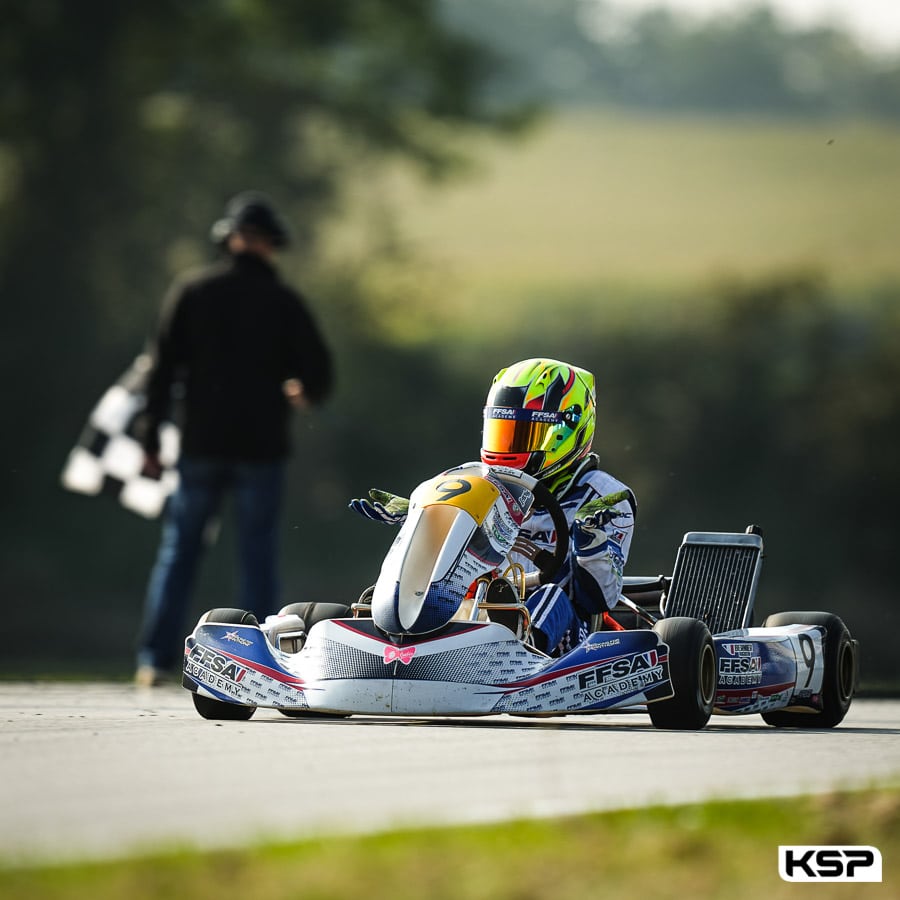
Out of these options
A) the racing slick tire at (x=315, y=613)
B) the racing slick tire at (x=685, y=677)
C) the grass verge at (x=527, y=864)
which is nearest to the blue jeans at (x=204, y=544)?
the racing slick tire at (x=315, y=613)

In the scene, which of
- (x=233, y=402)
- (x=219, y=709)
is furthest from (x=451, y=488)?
(x=233, y=402)

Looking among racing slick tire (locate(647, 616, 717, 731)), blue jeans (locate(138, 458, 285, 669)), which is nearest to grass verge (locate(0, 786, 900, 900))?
racing slick tire (locate(647, 616, 717, 731))

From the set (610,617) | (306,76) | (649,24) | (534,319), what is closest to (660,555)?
(534,319)

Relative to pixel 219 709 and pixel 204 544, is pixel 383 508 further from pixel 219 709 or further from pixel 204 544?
pixel 204 544

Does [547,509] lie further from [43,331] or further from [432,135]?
[432,135]

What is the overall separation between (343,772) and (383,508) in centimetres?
203

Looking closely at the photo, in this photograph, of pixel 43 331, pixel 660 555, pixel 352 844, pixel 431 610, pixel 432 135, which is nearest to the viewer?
pixel 352 844

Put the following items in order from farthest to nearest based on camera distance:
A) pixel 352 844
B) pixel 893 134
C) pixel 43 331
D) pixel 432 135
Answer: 1. pixel 893 134
2. pixel 432 135
3. pixel 43 331
4. pixel 352 844

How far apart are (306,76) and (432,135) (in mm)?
1924

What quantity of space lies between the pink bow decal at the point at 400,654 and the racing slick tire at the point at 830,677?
1602mm

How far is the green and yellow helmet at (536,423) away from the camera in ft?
21.5

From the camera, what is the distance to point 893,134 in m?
31.5

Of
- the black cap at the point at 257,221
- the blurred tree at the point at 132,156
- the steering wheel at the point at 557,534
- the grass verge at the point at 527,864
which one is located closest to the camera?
the grass verge at the point at 527,864

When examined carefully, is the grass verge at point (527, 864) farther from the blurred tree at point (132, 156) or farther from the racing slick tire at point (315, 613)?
the blurred tree at point (132, 156)
